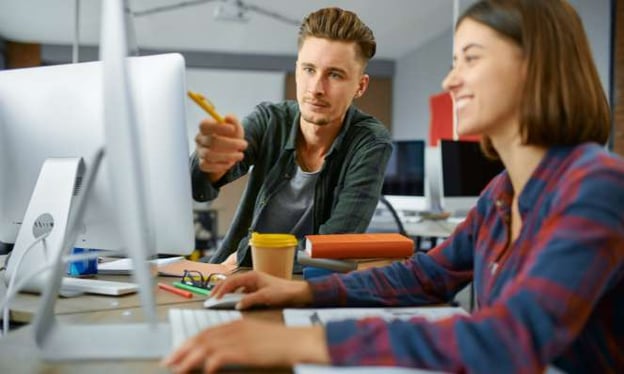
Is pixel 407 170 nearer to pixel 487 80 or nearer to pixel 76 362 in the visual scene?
pixel 487 80

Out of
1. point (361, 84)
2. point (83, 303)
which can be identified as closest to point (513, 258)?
point (83, 303)

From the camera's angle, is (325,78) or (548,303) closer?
(548,303)

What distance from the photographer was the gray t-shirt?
5.67 ft

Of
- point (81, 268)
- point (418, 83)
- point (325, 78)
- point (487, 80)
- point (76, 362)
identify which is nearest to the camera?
point (76, 362)

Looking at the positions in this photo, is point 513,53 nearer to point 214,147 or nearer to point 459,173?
point 214,147

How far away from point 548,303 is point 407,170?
3190 mm

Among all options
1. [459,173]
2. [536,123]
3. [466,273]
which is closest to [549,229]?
[536,123]

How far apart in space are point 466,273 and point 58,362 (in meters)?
0.70

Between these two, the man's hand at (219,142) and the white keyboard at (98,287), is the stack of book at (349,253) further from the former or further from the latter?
the white keyboard at (98,287)

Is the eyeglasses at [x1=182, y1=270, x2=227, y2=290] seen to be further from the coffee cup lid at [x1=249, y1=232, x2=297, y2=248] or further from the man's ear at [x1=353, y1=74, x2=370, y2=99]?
the man's ear at [x1=353, y1=74, x2=370, y2=99]

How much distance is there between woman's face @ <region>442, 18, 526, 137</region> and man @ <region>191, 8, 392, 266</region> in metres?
0.73

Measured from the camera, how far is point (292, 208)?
5.75 ft

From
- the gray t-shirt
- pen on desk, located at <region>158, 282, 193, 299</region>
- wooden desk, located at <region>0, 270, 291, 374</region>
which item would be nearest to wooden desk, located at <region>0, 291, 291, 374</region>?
wooden desk, located at <region>0, 270, 291, 374</region>

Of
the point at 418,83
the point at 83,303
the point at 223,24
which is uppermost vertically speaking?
the point at 223,24
